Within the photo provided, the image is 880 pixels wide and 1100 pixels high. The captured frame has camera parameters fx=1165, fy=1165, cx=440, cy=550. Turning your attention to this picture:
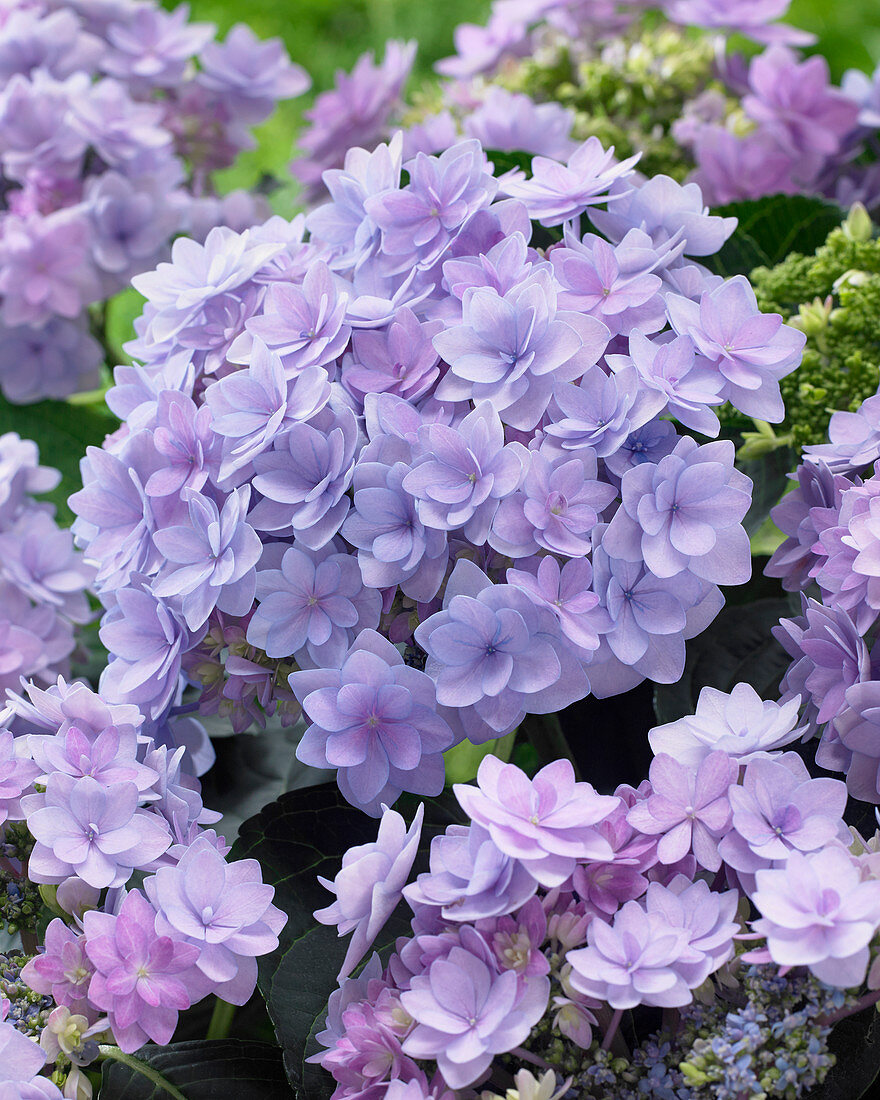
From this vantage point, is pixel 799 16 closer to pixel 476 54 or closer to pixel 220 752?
pixel 476 54

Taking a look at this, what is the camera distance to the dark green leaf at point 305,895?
55 centimetres

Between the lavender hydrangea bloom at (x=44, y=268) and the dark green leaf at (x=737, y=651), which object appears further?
the lavender hydrangea bloom at (x=44, y=268)

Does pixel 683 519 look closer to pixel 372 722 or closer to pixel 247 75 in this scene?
pixel 372 722

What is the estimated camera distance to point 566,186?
60 cm

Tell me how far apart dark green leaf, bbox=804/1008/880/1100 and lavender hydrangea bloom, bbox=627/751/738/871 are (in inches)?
4.5

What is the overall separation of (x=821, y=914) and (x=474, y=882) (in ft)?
0.41

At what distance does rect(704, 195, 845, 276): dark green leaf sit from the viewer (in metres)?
0.93

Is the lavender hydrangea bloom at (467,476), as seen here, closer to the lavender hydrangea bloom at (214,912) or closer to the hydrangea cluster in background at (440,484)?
the hydrangea cluster in background at (440,484)

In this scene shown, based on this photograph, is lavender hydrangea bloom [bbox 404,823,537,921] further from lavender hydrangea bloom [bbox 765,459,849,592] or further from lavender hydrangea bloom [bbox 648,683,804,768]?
lavender hydrangea bloom [bbox 765,459,849,592]

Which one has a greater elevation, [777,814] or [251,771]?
[777,814]

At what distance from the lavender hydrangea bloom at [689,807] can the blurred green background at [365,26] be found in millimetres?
2488

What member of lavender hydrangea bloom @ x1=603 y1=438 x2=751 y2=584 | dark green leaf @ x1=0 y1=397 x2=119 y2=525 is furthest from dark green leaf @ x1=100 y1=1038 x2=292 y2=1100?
dark green leaf @ x1=0 y1=397 x2=119 y2=525

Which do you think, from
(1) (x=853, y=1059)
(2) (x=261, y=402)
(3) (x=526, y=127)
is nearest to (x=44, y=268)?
(3) (x=526, y=127)

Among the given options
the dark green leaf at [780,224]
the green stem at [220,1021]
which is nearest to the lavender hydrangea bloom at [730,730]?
the green stem at [220,1021]
